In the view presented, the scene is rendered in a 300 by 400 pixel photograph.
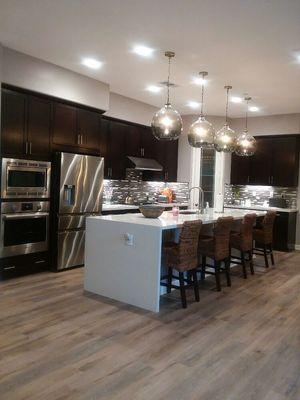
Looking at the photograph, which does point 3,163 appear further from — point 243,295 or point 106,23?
point 243,295

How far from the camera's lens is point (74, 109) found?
554 centimetres

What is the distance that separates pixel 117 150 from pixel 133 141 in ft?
1.82

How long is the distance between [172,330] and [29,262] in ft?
8.33

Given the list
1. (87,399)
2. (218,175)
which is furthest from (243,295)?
(218,175)

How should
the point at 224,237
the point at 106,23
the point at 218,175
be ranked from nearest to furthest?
the point at 106,23 → the point at 224,237 → the point at 218,175

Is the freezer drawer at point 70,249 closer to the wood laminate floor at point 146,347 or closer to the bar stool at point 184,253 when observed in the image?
the wood laminate floor at point 146,347

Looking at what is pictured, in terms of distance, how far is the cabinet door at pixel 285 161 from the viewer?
7.77m

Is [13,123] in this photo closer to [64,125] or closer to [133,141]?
[64,125]

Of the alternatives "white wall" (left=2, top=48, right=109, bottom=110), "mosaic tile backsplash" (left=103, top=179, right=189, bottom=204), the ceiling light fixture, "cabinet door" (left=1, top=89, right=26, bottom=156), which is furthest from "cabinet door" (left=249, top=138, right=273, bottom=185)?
"cabinet door" (left=1, top=89, right=26, bottom=156)

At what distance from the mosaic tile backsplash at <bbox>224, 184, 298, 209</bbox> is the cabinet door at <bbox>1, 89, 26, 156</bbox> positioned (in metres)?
5.39

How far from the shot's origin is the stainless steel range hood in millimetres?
7032

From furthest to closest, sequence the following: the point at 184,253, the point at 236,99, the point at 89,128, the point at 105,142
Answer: the point at 236,99, the point at 105,142, the point at 89,128, the point at 184,253

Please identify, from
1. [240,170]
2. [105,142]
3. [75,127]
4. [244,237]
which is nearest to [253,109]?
[240,170]

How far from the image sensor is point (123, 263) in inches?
159
